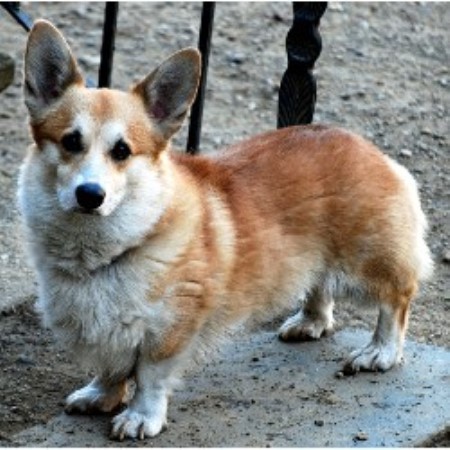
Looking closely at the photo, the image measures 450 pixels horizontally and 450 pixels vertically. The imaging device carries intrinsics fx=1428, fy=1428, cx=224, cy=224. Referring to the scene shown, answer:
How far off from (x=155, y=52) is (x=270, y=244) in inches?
140

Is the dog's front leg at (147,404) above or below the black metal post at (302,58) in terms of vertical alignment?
below

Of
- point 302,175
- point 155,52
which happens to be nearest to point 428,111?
point 155,52

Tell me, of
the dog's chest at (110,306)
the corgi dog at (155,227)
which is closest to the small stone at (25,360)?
the corgi dog at (155,227)

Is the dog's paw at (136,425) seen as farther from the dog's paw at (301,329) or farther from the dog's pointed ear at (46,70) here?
the dog's pointed ear at (46,70)

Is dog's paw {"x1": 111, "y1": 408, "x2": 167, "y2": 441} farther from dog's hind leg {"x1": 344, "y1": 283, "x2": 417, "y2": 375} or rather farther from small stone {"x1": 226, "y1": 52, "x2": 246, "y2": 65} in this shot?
small stone {"x1": 226, "y1": 52, "x2": 246, "y2": 65}

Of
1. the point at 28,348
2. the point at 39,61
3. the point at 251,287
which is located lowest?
the point at 28,348

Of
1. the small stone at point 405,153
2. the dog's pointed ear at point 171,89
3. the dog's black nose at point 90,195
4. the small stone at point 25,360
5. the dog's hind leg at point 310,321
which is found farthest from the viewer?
the small stone at point 405,153

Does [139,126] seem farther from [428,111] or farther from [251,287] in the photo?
[428,111]

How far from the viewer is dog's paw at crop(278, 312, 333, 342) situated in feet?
18.0

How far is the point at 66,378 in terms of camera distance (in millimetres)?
5195

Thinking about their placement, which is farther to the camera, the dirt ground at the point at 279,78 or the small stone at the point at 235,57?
the small stone at the point at 235,57

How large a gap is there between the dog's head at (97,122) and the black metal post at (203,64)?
129cm

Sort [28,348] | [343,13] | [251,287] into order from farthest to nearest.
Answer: [343,13]
[28,348]
[251,287]

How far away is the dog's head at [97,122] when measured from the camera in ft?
14.5
